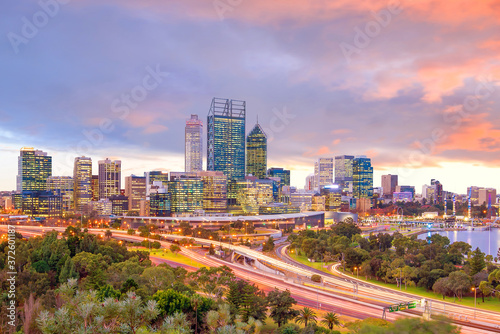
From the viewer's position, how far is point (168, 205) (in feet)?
438

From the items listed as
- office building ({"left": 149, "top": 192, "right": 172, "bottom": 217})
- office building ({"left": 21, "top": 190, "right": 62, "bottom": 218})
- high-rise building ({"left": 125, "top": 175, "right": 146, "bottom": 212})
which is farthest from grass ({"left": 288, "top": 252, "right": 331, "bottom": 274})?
high-rise building ({"left": 125, "top": 175, "right": 146, "bottom": 212})

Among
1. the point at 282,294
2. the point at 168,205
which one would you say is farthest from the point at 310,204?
the point at 282,294

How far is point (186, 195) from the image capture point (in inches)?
5192

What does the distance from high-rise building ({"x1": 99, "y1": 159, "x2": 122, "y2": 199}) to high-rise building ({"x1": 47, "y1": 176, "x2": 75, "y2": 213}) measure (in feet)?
93.2

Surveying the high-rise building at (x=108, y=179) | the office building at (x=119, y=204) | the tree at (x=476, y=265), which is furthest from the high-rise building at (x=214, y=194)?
the tree at (x=476, y=265)

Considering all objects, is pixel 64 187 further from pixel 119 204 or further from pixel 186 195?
pixel 186 195

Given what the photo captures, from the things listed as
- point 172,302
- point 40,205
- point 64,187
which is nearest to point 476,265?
point 172,302

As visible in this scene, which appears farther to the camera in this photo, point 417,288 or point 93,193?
point 93,193

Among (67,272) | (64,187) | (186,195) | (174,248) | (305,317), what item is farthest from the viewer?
(64,187)

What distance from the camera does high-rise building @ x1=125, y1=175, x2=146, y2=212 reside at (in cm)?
17612

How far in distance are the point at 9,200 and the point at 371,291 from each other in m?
166

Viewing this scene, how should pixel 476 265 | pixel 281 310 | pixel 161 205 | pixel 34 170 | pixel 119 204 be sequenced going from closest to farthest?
pixel 281 310 → pixel 476 265 → pixel 161 205 → pixel 34 170 → pixel 119 204

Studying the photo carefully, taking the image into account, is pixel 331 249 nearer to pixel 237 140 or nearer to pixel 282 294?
pixel 282 294

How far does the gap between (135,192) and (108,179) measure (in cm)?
2112
